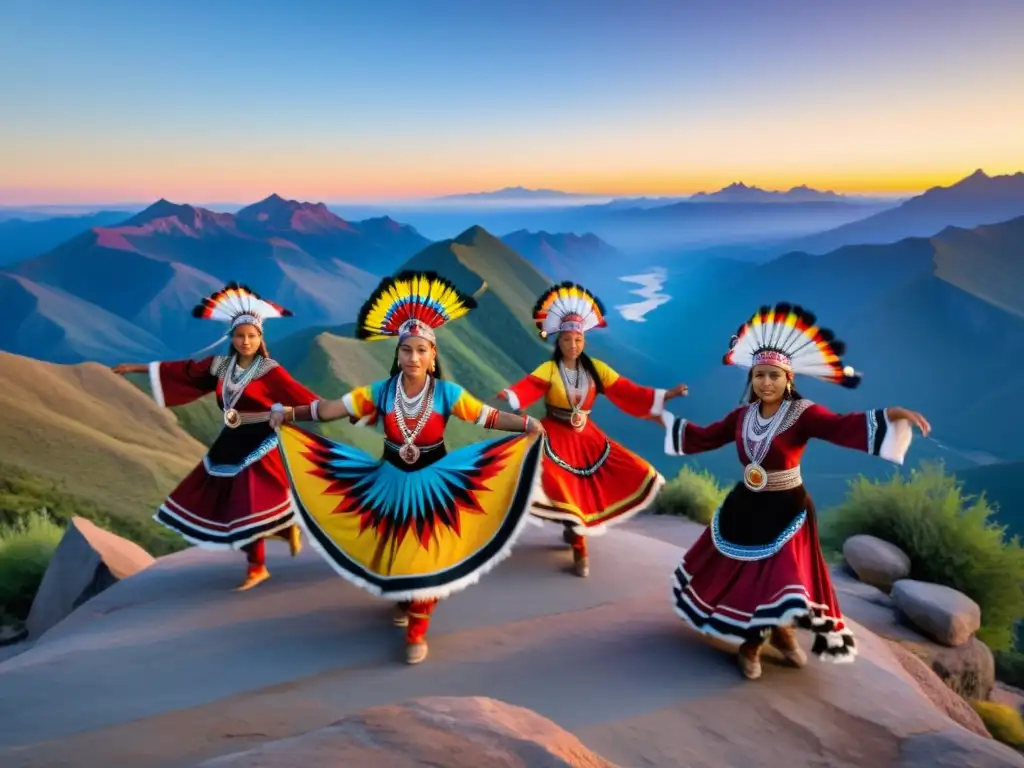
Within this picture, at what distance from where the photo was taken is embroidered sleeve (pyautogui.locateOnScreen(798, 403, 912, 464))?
3.76 meters

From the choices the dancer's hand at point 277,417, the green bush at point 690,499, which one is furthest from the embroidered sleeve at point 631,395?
the green bush at point 690,499

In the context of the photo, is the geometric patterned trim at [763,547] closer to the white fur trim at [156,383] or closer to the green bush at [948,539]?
the white fur trim at [156,383]

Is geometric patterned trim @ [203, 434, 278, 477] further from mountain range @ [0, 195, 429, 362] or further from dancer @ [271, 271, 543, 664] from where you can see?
mountain range @ [0, 195, 429, 362]

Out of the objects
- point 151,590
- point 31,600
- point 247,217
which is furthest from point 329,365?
point 247,217

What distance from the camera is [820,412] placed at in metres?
4.00

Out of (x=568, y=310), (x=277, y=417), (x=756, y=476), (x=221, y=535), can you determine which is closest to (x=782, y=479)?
(x=756, y=476)

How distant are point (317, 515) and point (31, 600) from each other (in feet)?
18.0

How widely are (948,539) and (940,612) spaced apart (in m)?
1.99

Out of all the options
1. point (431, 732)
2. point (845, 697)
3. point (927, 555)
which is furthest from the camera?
point (927, 555)

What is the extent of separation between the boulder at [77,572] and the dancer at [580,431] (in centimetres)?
439

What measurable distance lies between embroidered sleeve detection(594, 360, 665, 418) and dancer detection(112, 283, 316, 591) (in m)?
2.45

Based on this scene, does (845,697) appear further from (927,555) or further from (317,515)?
(927,555)

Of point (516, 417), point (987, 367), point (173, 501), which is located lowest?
point (987, 367)

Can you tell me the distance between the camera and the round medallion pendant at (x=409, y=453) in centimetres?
440
